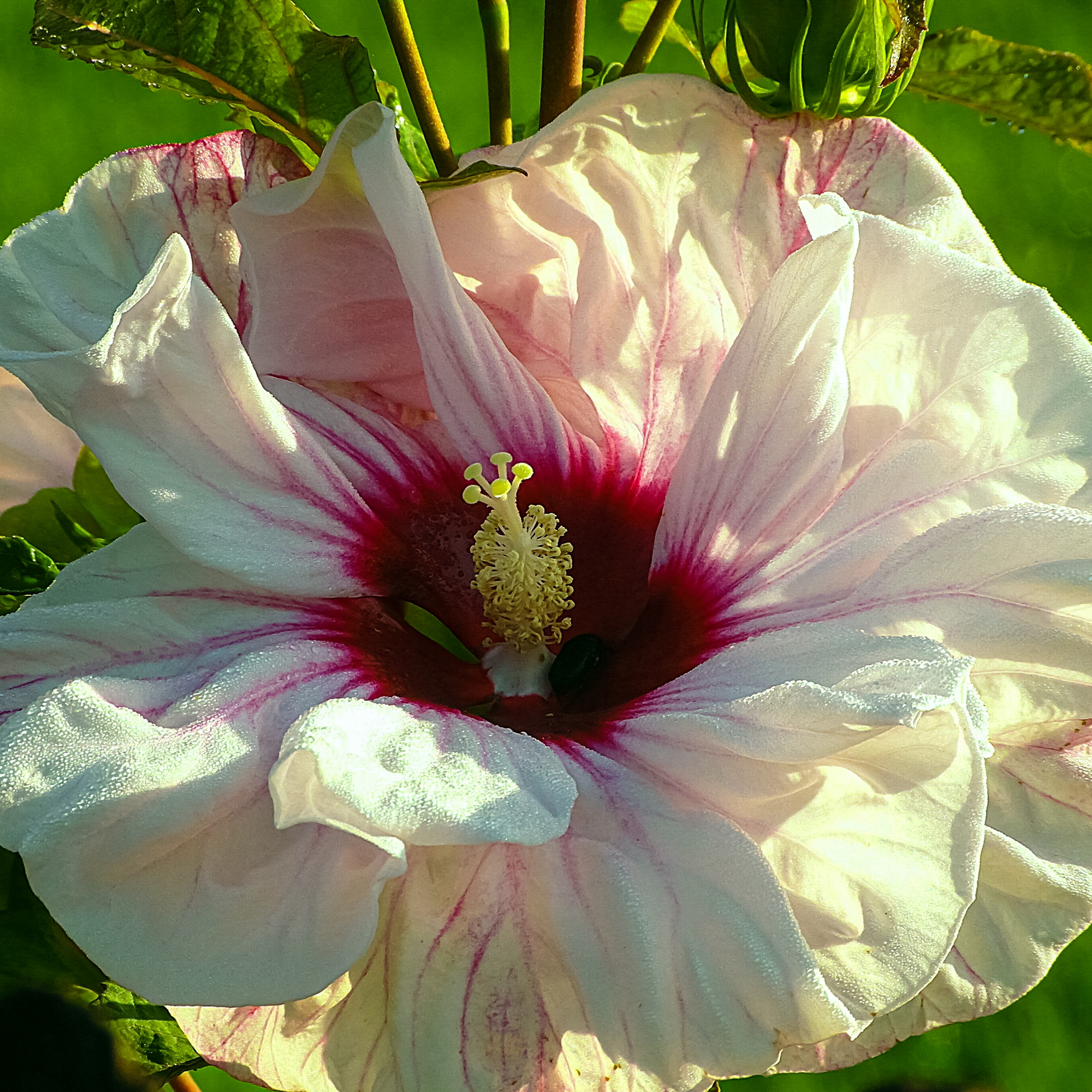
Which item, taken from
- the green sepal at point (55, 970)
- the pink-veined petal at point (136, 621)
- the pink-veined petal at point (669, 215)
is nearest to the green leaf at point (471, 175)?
the pink-veined petal at point (669, 215)

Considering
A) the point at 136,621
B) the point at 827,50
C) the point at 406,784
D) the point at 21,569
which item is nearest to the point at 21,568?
the point at 21,569

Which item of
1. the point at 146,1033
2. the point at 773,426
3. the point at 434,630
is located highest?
the point at 773,426

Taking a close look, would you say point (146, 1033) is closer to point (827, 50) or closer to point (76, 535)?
point (76, 535)

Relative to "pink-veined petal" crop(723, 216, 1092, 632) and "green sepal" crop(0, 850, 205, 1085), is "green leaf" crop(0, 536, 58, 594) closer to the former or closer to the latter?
"green sepal" crop(0, 850, 205, 1085)

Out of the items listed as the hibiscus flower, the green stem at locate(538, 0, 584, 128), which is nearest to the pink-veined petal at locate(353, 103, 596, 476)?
the hibiscus flower

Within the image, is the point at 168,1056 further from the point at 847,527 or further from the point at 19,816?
the point at 847,527

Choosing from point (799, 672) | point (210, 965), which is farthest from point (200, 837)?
point (799, 672)
